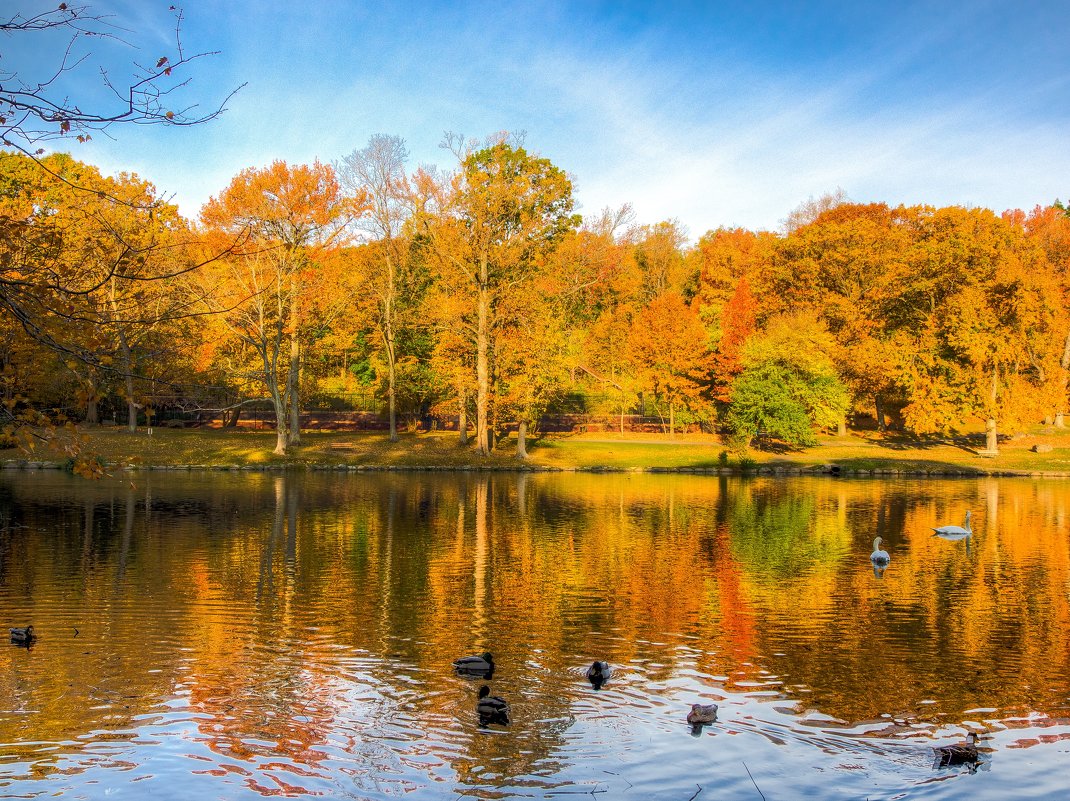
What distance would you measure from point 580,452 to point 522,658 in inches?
1549

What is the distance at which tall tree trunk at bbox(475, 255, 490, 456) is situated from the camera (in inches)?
1913

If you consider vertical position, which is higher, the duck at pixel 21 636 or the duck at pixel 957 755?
the duck at pixel 21 636

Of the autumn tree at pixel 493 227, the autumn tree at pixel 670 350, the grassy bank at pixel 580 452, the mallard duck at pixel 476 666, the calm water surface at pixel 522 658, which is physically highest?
the autumn tree at pixel 493 227

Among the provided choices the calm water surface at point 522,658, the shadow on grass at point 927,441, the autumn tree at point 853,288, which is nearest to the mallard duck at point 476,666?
Result: the calm water surface at point 522,658

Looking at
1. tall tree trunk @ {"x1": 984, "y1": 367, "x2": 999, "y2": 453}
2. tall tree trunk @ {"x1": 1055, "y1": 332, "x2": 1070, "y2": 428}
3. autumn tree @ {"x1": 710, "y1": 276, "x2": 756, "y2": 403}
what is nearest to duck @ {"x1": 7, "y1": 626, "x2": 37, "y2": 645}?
autumn tree @ {"x1": 710, "y1": 276, "x2": 756, "y2": 403}

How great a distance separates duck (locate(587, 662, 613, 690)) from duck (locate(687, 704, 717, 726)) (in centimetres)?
162

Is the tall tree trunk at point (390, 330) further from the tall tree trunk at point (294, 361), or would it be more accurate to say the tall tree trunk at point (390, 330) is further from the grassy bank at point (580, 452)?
the tall tree trunk at point (294, 361)

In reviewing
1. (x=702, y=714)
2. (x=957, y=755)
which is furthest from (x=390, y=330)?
(x=957, y=755)

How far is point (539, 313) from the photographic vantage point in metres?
49.4

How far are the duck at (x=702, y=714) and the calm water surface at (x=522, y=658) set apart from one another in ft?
0.57

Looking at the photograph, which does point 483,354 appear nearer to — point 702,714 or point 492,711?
point 492,711

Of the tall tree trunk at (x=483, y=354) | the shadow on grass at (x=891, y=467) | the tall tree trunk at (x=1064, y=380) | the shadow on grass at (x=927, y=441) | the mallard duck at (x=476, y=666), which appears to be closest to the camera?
the mallard duck at (x=476, y=666)

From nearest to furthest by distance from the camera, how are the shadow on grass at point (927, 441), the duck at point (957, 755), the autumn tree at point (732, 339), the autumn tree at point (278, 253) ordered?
the duck at point (957, 755) < the autumn tree at point (278, 253) < the shadow on grass at point (927, 441) < the autumn tree at point (732, 339)

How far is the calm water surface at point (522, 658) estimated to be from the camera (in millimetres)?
9094
